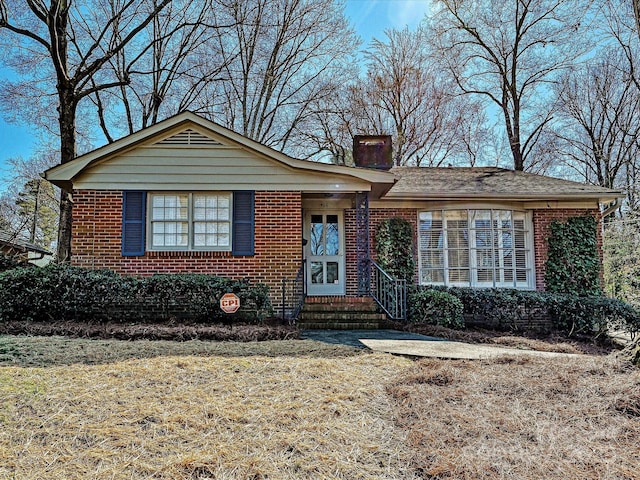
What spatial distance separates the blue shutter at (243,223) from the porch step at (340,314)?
176 cm

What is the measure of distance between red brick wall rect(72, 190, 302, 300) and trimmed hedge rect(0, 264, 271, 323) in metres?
0.84

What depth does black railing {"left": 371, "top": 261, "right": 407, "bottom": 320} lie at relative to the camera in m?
9.19

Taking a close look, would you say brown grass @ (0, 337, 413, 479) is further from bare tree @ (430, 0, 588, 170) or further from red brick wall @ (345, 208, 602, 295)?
bare tree @ (430, 0, 588, 170)

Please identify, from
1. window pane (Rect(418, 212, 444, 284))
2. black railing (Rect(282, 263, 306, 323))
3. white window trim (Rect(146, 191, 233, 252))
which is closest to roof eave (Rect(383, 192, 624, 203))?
window pane (Rect(418, 212, 444, 284))

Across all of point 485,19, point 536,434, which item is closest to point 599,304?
point 536,434

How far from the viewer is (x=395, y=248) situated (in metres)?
10.9

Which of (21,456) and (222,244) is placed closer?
(21,456)

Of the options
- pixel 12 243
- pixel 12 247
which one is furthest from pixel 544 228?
pixel 12 247

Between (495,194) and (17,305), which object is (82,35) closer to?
(17,305)

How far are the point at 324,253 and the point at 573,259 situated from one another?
5992 mm

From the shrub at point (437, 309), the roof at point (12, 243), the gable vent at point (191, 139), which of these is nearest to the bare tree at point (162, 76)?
the roof at point (12, 243)

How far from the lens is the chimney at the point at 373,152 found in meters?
12.5

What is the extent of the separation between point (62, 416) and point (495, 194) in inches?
389

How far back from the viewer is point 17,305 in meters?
8.00
